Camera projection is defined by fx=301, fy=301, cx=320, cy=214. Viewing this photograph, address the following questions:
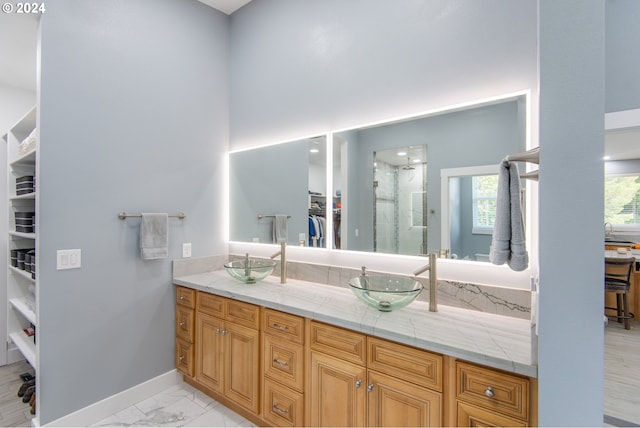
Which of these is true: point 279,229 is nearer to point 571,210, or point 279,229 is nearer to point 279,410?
point 279,410

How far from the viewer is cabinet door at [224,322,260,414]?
190cm

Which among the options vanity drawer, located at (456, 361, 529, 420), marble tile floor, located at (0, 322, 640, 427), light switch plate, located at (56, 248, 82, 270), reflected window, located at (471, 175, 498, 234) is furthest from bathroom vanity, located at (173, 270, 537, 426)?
light switch plate, located at (56, 248, 82, 270)

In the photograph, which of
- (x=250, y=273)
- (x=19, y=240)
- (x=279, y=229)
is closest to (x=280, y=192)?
(x=279, y=229)

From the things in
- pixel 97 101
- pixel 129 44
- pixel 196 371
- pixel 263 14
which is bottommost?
pixel 196 371

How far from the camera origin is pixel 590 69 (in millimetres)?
805

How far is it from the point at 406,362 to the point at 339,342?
35cm

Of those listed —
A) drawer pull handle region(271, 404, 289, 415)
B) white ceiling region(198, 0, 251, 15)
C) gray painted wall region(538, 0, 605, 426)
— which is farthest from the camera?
white ceiling region(198, 0, 251, 15)

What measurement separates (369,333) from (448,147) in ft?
3.85

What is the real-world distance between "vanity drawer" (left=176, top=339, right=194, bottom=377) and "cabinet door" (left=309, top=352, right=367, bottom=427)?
1.18 meters

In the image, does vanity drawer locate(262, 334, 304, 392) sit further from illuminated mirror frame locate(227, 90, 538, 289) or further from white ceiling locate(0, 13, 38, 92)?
white ceiling locate(0, 13, 38, 92)

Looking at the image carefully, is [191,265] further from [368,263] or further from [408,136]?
[408,136]

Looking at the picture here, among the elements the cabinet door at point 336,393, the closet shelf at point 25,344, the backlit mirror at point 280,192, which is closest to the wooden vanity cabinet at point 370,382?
the cabinet door at point 336,393

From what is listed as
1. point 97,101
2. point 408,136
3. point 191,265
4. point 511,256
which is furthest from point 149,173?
point 511,256

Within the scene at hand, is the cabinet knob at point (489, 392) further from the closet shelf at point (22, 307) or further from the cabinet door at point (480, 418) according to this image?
the closet shelf at point (22, 307)
